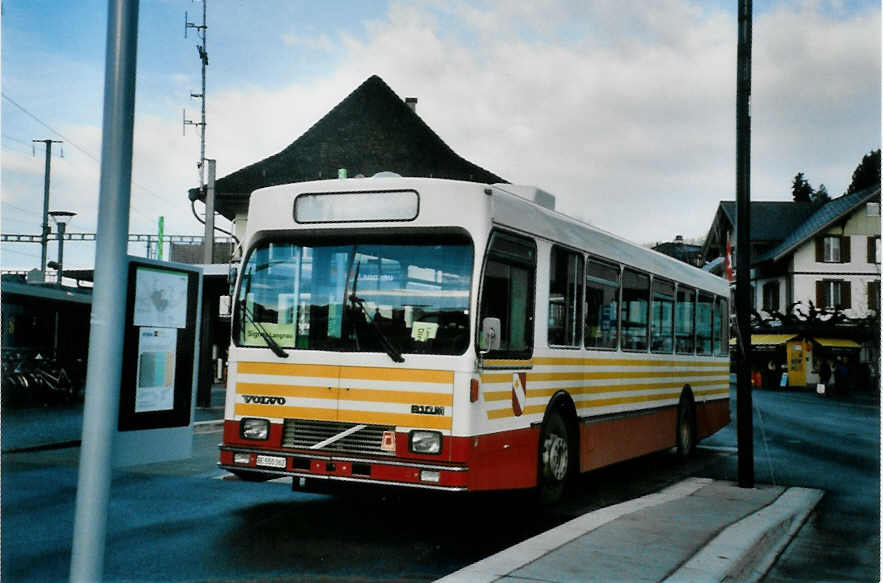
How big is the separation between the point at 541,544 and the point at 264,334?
3038mm

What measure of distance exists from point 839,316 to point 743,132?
165 ft

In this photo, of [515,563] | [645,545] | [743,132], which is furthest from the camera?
[743,132]

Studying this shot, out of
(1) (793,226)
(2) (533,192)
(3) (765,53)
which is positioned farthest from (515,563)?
(1) (793,226)

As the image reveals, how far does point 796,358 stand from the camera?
2271 inches

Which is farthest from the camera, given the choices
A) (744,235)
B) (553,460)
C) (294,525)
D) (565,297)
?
(744,235)

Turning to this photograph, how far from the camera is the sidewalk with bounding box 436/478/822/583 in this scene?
6332mm

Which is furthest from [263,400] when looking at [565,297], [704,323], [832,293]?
[832,293]

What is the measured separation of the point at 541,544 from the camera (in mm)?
7195

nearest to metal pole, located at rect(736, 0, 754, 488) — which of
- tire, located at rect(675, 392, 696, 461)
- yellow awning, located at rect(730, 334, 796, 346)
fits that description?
tire, located at rect(675, 392, 696, 461)

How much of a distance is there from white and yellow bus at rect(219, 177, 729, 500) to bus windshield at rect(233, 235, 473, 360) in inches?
0.5

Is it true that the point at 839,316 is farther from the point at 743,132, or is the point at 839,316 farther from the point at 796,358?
the point at 743,132

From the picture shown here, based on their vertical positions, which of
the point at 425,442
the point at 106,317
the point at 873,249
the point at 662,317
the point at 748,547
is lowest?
the point at 748,547

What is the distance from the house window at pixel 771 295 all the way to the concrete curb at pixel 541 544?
195 ft

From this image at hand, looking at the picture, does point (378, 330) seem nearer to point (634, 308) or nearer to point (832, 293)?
point (634, 308)
